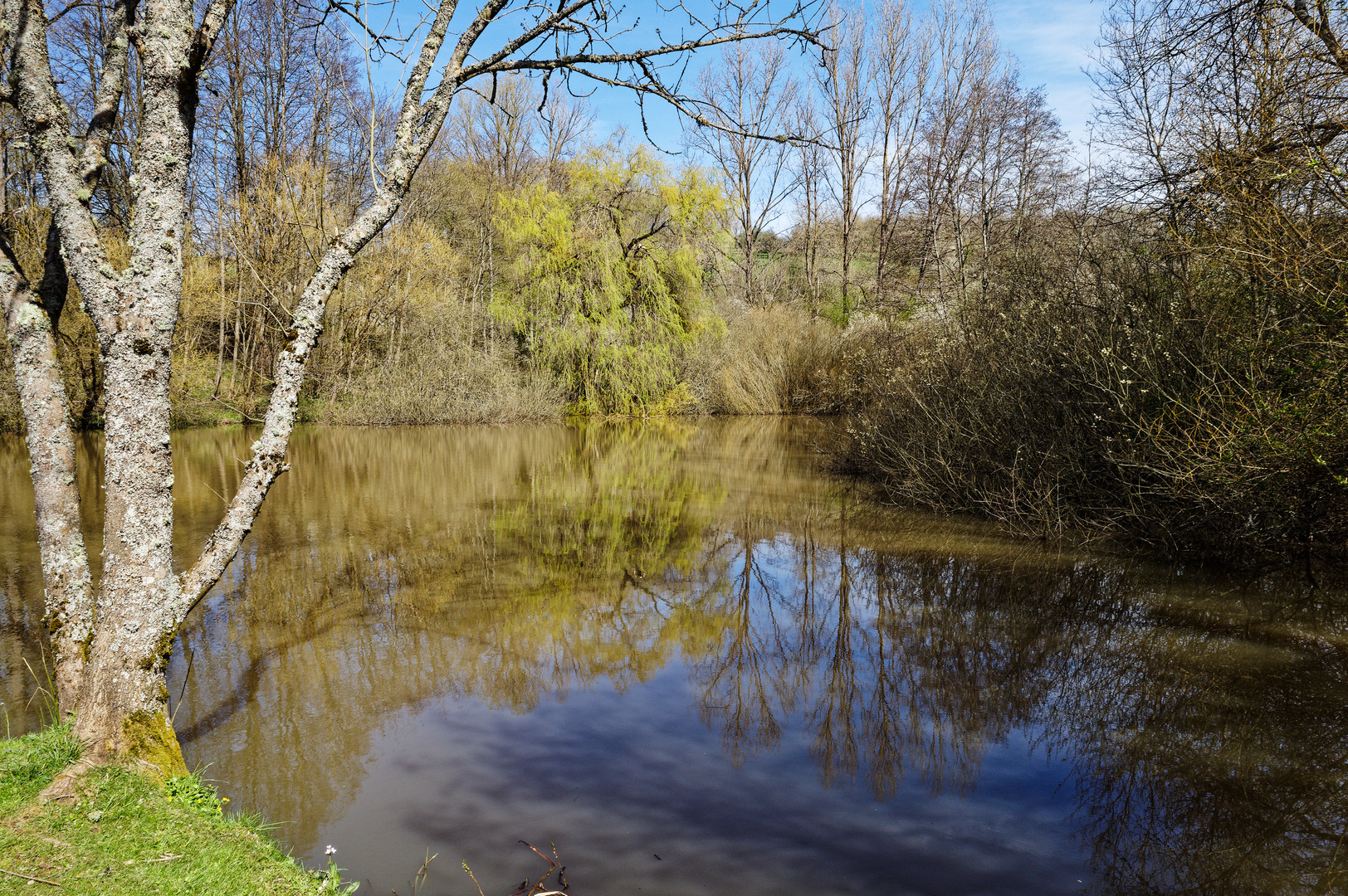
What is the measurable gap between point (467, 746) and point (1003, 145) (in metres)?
29.2

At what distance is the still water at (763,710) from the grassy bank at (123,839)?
1.29 ft

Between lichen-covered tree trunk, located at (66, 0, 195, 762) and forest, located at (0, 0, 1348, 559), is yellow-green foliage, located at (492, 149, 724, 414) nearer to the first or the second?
forest, located at (0, 0, 1348, 559)

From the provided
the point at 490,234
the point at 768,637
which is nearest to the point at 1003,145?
the point at 490,234

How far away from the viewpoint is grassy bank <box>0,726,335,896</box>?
248 centimetres

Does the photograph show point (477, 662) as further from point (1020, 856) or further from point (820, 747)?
point (1020, 856)

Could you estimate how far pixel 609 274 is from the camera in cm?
2281

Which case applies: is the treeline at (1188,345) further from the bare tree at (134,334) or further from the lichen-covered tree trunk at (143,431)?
the lichen-covered tree trunk at (143,431)

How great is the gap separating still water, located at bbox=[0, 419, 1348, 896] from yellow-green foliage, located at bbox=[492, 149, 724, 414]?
15.5 meters

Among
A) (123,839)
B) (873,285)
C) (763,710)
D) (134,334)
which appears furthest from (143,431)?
(873,285)

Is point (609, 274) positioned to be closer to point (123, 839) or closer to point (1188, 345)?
point (1188, 345)

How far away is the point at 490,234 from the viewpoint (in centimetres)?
2878

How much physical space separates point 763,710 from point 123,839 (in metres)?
3.09

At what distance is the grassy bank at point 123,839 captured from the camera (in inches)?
97.5

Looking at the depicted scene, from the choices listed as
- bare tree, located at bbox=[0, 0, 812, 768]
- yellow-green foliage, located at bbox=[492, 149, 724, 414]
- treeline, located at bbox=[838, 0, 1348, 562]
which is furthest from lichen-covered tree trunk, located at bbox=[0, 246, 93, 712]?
yellow-green foliage, located at bbox=[492, 149, 724, 414]
